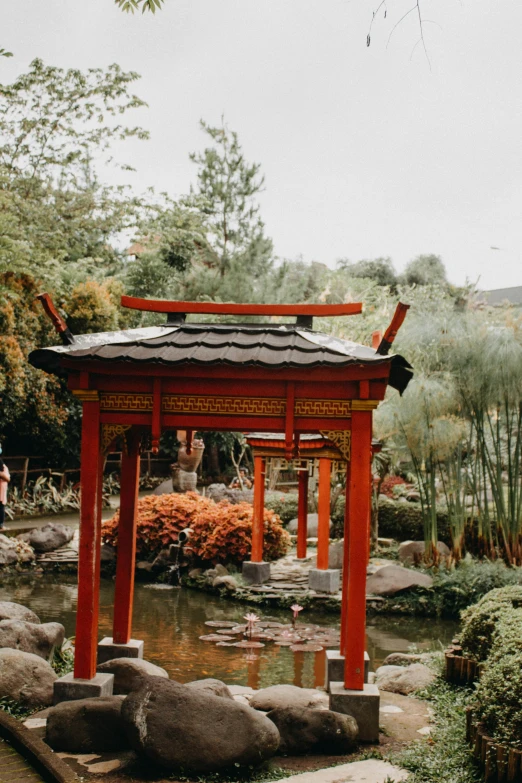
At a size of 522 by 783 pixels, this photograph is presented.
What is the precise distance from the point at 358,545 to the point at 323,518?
5.88m

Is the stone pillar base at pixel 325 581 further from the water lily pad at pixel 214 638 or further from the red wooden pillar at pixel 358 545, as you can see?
the red wooden pillar at pixel 358 545

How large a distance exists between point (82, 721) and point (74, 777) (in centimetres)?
64

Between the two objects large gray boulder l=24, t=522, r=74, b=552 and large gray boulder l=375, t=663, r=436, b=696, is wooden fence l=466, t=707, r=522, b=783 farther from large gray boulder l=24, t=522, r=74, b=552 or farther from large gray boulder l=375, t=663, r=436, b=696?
large gray boulder l=24, t=522, r=74, b=552

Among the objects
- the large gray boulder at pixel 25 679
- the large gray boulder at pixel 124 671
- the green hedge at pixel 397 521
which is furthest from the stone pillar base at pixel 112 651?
the green hedge at pixel 397 521

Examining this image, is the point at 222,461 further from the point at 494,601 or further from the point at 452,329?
the point at 494,601

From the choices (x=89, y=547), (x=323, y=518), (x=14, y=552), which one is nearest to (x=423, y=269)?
(x=323, y=518)

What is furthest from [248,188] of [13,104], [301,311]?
[301,311]

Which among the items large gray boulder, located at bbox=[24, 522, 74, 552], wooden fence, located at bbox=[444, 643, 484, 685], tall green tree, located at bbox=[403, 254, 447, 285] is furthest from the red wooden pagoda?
tall green tree, located at bbox=[403, 254, 447, 285]

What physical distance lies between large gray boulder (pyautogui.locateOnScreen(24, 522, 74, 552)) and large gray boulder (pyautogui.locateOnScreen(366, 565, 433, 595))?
17.8 feet

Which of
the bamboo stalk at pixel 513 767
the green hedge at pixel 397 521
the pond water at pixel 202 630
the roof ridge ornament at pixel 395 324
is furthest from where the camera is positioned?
the green hedge at pixel 397 521

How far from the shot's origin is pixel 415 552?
40.1 feet

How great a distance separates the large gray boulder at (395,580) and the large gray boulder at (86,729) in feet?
21.1

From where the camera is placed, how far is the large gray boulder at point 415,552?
12023 millimetres

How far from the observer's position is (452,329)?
11.0m
